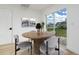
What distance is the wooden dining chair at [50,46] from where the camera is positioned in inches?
59.4

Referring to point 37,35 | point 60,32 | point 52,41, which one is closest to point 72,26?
point 60,32

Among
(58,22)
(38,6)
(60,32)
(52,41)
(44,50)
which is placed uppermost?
(38,6)

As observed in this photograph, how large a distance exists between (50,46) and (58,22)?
335 mm

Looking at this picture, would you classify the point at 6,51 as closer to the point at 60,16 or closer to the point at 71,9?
the point at 60,16

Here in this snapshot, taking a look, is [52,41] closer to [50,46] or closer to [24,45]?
[50,46]

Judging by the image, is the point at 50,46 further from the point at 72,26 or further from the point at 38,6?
the point at 38,6

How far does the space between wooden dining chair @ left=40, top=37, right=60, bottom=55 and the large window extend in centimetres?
10

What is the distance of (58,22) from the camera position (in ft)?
5.10

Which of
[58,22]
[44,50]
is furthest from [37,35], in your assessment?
[58,22]

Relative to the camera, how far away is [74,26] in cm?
146

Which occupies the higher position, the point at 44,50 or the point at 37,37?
the point at 37,37

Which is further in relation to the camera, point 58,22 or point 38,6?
point 58,22

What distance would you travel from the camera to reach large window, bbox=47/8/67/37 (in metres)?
1.51
